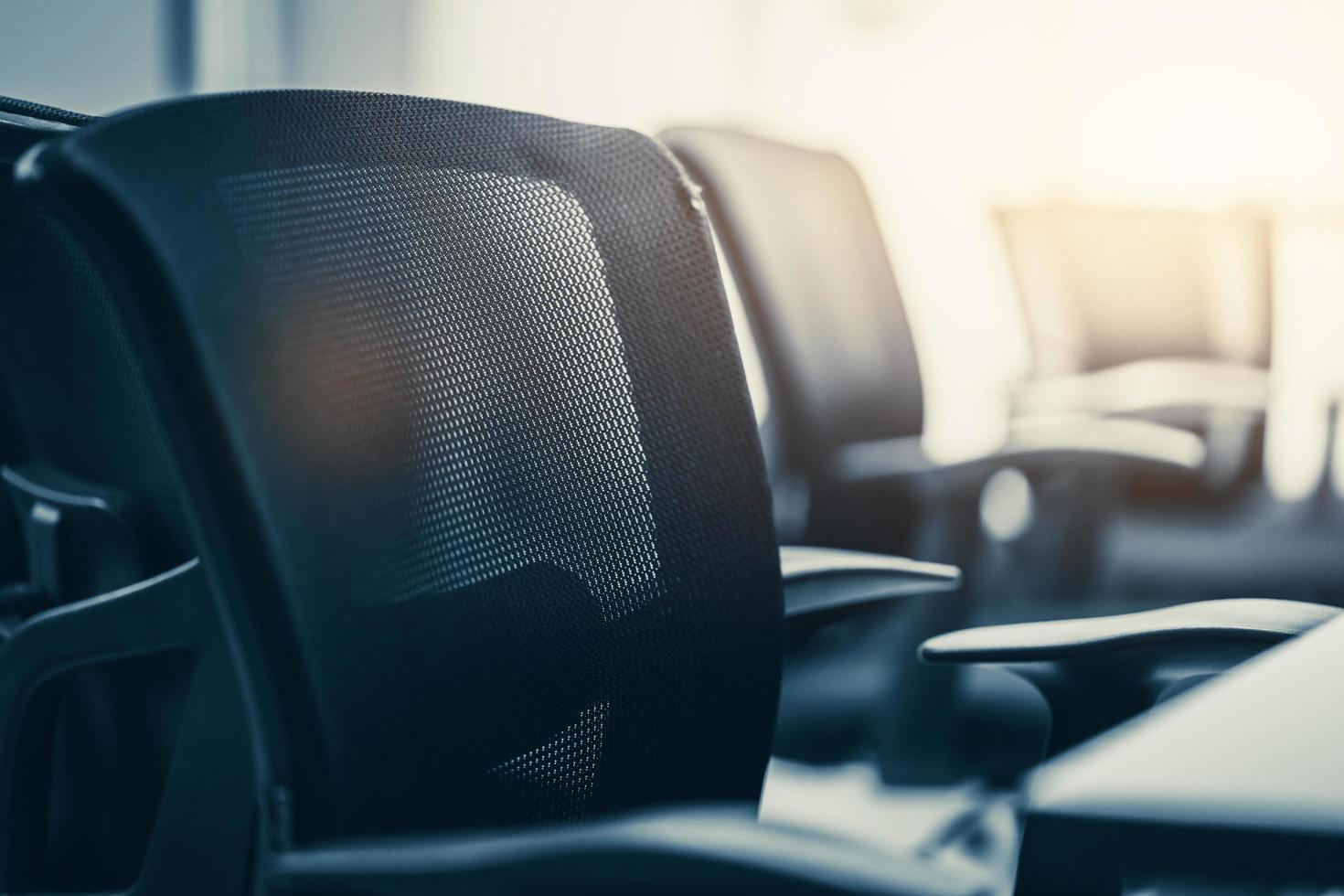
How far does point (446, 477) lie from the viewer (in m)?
0.69

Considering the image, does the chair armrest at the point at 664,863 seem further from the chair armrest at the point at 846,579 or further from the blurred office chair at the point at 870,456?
the blurred office chair at the point at 870,456

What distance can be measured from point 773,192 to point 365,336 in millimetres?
906

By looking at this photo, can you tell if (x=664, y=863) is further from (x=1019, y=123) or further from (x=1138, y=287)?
(x=1019, y=123)

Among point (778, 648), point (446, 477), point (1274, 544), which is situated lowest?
point (1274, 544)

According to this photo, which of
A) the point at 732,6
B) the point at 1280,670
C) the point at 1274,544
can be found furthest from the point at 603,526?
the point at 732,6

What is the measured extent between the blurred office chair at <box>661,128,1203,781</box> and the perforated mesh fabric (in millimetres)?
435

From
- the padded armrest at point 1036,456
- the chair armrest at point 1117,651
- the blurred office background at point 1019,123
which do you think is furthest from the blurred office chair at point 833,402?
the blurred office background at point 1019,123

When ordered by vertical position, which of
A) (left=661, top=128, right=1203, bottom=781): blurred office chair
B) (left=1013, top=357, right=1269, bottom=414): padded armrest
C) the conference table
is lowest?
(left=1013, top=357, right=1269, bottom=414): padded armrest

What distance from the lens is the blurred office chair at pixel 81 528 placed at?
83 centimetres

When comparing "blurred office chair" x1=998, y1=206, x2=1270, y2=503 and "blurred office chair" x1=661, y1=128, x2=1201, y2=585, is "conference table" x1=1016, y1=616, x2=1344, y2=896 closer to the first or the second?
"blurred office chair" x1=661, y1=128, x2=1201, y2=585

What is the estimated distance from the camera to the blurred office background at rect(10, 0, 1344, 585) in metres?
3.23

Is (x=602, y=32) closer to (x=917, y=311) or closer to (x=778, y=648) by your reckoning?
(x=917, y=311)

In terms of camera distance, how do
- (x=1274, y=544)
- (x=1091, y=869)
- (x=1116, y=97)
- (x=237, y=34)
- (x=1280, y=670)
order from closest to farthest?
(x=1091, y=869), (x=1280, y=670), (x=1274, y=544), (x=237, y=34), (x=1116, y=97)

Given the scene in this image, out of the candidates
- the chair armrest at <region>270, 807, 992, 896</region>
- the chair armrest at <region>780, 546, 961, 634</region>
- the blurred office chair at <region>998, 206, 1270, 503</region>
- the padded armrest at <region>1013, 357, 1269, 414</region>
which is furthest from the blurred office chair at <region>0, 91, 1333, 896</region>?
the blurred office chair at <region>998, 206, 1270, 503</region>
